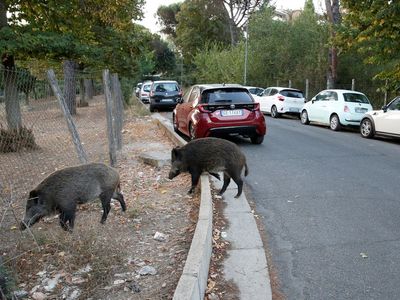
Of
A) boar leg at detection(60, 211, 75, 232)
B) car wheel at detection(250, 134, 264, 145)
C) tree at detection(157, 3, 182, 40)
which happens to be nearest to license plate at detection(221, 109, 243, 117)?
car wheel at detection(250, 134, 264, 145)

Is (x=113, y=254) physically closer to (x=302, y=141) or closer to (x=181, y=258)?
(x=181, y=258)

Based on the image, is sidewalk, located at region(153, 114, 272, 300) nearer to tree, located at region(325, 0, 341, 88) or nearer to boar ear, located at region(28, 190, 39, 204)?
boar ear, located at region(28, 190, 39, 204)

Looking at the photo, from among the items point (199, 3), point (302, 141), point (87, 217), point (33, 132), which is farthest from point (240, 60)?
point (87, 217)

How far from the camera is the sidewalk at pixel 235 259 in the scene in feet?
11.8

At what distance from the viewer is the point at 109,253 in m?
4.23

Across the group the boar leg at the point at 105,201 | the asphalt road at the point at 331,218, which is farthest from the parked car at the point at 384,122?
the boar leg at the point at 105,201

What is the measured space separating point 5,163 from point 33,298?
6053 mm

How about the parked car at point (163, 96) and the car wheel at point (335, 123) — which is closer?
→ the car wheel at point (335, 123)

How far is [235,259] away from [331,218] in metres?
Answer: 1.97

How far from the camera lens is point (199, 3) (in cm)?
5331

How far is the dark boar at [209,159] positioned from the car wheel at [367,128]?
29.5 feet

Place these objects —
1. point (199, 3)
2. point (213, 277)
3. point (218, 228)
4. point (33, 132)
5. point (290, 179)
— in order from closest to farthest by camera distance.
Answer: point (213, 277) → point (218, 228) → point (290, 179) → point (33, 132) → point (199, 3)

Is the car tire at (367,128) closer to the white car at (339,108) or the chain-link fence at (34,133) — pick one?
the white car at (339,108)

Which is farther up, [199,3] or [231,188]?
[199,3]
